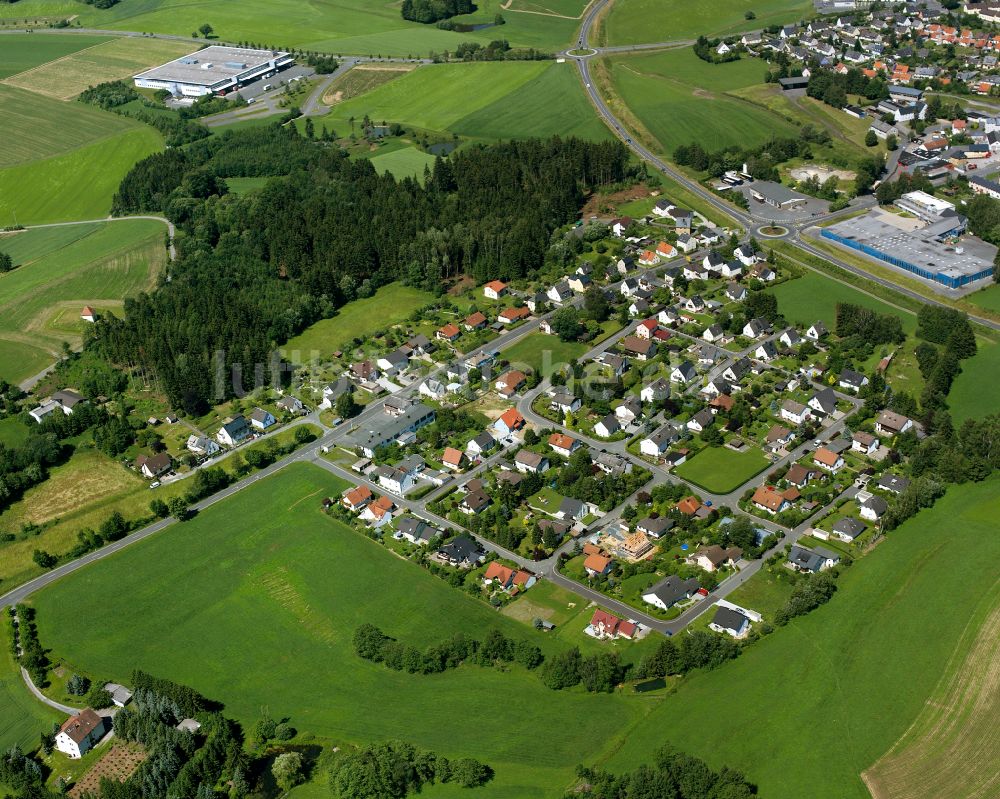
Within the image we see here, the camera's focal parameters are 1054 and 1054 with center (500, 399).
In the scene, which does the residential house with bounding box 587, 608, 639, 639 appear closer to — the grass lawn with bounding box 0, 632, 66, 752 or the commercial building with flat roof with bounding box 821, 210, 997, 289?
the grass lawn with bounding box 0, 632, 66, 752

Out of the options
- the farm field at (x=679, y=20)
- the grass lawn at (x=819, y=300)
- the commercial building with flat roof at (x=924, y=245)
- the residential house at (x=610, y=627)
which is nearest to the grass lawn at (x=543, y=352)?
the grass lawn at (x=819, y=300)

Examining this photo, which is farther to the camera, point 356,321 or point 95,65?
point 95,65

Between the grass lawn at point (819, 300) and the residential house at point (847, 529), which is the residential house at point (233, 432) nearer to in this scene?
the residential house at point (847, 529)

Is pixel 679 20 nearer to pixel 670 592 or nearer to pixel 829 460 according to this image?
pixel 829 460

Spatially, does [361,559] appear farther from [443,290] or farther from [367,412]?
[443,290]

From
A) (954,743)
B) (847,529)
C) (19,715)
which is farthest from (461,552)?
(954,743)
